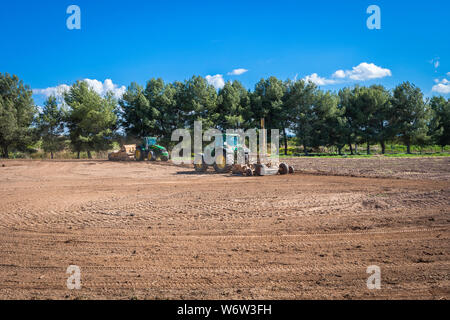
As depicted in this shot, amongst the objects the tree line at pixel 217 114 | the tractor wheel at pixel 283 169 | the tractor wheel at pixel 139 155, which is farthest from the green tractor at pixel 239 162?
the tree line at pixel 217 114

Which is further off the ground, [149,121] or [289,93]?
[289,93]

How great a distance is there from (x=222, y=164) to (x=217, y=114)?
23.3 m

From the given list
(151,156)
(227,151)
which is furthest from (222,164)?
(151,156)

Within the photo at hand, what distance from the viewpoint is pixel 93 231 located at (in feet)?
19.0

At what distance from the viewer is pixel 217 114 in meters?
38.9

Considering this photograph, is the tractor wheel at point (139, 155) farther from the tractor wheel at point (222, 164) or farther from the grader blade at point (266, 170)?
the grader blade at point (266, 170)

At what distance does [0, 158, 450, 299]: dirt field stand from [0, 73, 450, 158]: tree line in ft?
101

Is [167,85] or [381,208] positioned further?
[167,85]

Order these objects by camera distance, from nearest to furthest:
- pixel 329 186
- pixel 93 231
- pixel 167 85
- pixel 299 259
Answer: pixel 299 259
pixel 93 231
pixel 329 186
pixel 167 85

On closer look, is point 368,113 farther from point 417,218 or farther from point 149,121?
point 417,218

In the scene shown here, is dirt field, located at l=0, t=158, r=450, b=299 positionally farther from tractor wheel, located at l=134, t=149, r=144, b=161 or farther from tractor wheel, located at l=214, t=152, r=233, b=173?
tractor wheel, located at l=134, t=149, r=144, b=161
